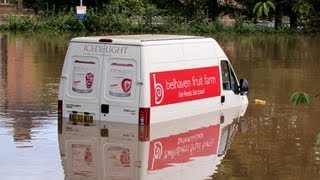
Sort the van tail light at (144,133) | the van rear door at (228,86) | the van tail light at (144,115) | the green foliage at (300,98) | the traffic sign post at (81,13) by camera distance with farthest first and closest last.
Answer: the traffic sign post at (81,13) → the van rear door at (228,86) → the van tail light at (144,115) → the van tail light at (144,133) → the green foliage at (300,98)

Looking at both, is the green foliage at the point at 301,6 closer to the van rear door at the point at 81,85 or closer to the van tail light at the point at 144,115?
the van tail light at the point at 144,115

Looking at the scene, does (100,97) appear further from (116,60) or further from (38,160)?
(38,160)

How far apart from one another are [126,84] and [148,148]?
1894 mm

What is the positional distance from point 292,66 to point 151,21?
1070 inches

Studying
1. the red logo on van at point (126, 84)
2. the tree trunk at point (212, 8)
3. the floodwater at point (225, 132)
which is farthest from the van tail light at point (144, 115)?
the tree trunk at point (212, 8)

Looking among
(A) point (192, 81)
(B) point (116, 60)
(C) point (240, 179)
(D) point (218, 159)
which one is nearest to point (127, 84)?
(B) point (116, 60)

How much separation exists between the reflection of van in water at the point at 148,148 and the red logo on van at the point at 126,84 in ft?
2.32

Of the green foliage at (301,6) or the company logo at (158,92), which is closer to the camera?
the green foliage at (301,6)

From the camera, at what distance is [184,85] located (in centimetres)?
1555

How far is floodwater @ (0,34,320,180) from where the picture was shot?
1141 centimetres

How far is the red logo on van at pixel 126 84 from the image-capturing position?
14.4 m

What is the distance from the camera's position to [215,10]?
6450cm

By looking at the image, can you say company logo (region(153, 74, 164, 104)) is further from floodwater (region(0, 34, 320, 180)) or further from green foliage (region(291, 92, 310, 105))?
green foliage (region(291, 92, 310, 105))

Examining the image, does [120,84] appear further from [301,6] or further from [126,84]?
[301,6]
